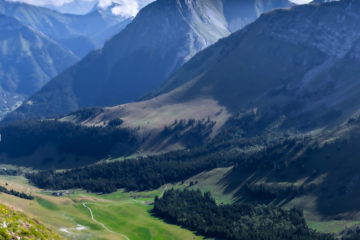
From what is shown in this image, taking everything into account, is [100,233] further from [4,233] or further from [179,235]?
[4,233]

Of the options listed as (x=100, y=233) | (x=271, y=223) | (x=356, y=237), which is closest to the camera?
(x=100, y=233)

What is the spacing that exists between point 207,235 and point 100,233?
41.6 metres

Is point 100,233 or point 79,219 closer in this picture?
point 100,233

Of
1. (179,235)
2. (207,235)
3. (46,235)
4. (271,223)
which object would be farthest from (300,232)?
(46,235)

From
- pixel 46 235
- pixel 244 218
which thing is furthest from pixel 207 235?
pixel 46 235

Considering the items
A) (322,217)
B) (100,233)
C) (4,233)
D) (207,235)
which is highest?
(4,233)

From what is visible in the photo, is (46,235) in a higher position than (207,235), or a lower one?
higher

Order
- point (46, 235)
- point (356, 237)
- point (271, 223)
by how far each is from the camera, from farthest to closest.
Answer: point (271, 223), point (356, 237), point (46, 235)

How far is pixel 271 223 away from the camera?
177625 millimetres

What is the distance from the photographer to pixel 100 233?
150500 millimetres

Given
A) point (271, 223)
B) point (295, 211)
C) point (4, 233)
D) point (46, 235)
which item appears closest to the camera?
point (4, 233)

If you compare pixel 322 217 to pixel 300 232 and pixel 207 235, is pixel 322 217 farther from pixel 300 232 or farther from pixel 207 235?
pixel 207 235

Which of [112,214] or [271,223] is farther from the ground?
[112,214]

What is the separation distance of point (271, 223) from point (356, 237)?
32346 millimetres
